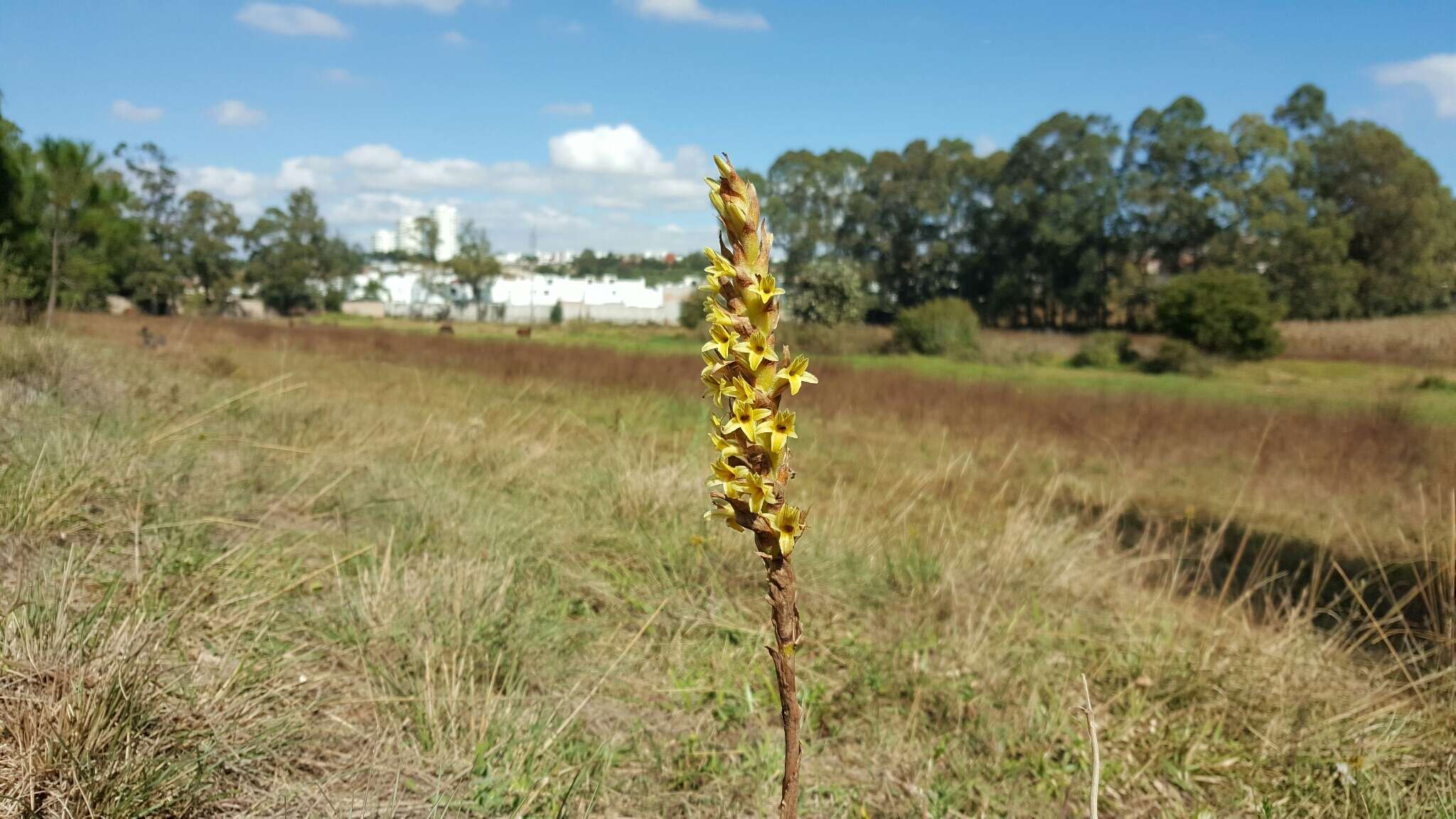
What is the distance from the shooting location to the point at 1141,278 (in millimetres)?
41344

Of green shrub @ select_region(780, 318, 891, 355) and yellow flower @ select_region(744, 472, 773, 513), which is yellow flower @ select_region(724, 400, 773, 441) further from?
green shrub @ select_region(780, 318, 891, 355)

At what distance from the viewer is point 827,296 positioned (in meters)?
34.8

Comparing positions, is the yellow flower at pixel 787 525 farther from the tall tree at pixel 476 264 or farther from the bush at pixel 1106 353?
the tall tree at pixel 476 264

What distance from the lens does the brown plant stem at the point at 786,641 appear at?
1.06 m

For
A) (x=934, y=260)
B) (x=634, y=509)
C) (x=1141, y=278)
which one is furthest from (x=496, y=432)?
(x=934, y=260)

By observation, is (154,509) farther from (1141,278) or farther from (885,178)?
(885,178)

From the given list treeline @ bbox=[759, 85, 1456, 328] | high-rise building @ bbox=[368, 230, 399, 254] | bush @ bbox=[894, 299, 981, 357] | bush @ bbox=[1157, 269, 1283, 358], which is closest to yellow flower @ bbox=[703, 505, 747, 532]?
bush @ bbox=[894, 299, 981, 357]

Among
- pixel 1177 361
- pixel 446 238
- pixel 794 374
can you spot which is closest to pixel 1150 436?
pixel 794 374

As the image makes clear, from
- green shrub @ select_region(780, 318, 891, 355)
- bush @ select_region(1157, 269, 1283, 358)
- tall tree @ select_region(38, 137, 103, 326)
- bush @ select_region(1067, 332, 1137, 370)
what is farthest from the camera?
bush @ select_region(1067, 332, 1137, 370)

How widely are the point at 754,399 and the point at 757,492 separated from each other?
11cm

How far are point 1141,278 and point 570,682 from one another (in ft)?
144

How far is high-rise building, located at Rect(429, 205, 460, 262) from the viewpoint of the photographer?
70062 millimetres

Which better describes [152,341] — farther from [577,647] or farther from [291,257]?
[291,257]

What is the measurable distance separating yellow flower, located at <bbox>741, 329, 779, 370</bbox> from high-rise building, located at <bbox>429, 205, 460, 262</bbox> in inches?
2756
